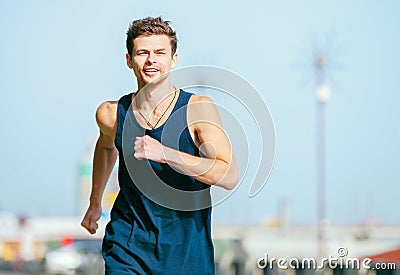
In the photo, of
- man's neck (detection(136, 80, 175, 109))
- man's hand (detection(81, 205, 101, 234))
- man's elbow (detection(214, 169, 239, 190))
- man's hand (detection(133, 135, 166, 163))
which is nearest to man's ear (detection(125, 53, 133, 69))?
man's neck (detection(136, 80, 175, 109))

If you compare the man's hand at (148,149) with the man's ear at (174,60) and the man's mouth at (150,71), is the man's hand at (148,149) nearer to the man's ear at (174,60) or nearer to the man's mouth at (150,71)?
the man's mouth at (150,71)

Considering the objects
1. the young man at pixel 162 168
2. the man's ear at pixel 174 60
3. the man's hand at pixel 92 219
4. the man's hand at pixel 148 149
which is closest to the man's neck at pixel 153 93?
the young man at pixel 162 168

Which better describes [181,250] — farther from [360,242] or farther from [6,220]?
[6,220]

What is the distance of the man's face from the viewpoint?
4.88m

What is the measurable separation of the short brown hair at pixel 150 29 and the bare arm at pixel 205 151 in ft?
1.19

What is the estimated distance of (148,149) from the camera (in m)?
4.58

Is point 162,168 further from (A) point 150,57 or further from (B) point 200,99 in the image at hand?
(A) point 150,57

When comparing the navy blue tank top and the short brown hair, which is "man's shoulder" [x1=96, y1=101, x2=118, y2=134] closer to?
the navy blue tank top

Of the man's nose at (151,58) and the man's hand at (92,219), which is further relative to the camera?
the man's hand at (92,219)

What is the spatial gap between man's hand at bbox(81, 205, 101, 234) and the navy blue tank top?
50cm

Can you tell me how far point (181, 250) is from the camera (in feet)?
16.1

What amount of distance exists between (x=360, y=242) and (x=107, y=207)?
25.3 feet

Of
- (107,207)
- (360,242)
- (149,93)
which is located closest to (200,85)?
(149,93)

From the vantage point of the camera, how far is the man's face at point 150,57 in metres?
4.88
